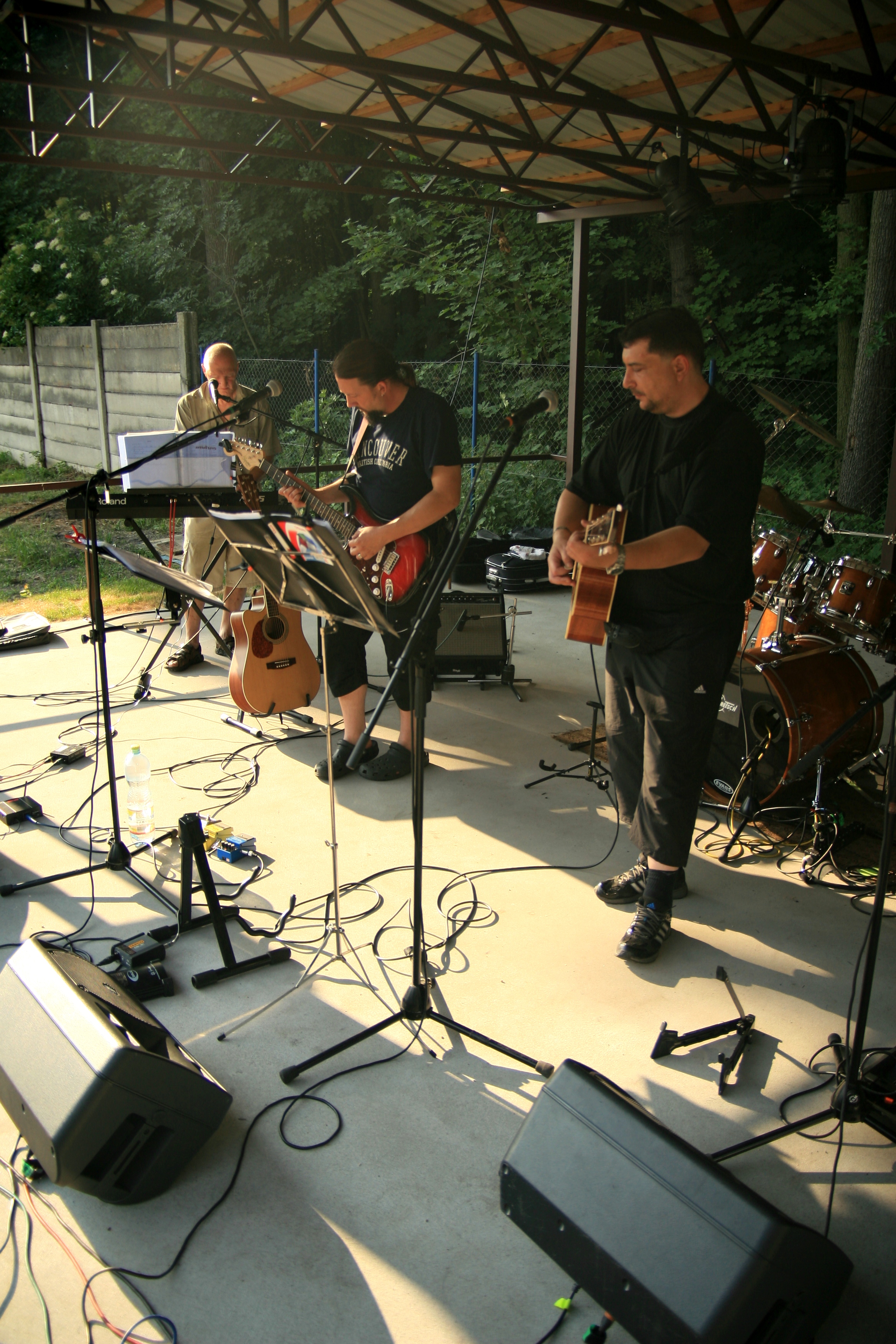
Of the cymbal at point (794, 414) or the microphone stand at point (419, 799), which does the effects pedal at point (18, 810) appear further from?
the cymbal at point (794, 414)

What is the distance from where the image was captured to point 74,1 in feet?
25.2

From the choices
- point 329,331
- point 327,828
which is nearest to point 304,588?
point 327,828

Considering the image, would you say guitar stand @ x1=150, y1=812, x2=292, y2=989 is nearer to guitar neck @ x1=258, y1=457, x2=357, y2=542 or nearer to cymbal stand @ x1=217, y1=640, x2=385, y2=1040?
cymbal stand @ x1=217, y1=640, x2=385, y2=1040

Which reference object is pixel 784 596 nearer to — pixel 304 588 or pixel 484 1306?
pixel 304 588

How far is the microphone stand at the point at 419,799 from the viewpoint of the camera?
85.7 inches

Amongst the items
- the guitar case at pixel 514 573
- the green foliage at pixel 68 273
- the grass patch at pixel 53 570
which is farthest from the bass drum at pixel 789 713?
the green foliage at pixel 68 273

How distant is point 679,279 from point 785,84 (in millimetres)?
5477

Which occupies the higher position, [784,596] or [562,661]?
[784,596]

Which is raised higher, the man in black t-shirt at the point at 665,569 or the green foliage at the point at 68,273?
the green foliage at the point at 68,273

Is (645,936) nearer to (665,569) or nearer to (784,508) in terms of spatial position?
(665,569)

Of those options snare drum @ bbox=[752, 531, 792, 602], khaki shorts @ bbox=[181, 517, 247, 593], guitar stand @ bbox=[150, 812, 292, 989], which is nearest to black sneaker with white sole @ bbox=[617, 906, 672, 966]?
guitar stand @ bbox=[150, 812, 292, 989]

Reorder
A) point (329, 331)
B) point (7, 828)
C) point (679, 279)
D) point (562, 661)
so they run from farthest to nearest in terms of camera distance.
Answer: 1. point (329, 331)
2. point (679, 279)
3. point (562, 661)
4. point (7, 828)

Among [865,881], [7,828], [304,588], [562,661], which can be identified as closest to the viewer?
[304,588]

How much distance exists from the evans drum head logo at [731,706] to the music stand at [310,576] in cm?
191
